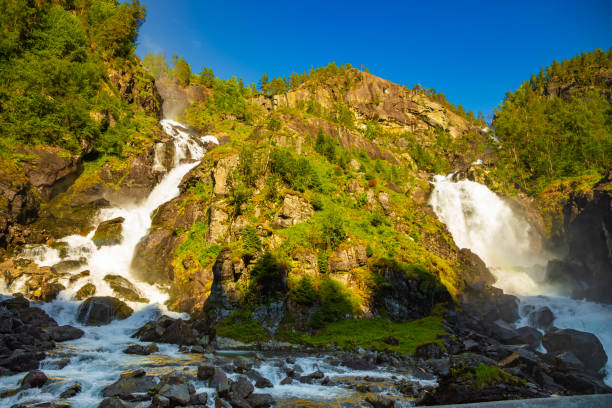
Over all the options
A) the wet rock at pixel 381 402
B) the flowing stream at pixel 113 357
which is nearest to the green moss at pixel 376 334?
the flowing stream at pixel 113 357

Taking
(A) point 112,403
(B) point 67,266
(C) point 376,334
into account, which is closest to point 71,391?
(A) point 112,403

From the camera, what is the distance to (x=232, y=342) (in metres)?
20.0

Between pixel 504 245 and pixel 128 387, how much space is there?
4927 cm

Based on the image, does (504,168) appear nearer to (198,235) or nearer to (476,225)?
(476,225)

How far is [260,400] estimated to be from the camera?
1053 centimetres

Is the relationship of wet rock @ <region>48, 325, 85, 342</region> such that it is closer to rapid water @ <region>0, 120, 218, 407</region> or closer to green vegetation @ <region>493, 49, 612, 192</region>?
rapid water @ <region>0, 120, 218, 407</region>

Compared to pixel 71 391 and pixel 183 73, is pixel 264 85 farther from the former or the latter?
pixel 71 391

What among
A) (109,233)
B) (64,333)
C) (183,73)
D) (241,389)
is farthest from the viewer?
(183,73)

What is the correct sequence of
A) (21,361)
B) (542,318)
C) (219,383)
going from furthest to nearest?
(542,318)
(21,361)
(219,383)

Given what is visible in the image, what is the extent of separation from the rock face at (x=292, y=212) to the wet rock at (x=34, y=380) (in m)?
19.3

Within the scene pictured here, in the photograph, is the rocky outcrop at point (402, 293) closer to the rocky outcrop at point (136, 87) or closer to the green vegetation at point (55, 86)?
the green vegetation at point (55, 86)

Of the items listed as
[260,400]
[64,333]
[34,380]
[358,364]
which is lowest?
[358,364]

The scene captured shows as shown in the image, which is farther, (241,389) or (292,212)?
(292,212)

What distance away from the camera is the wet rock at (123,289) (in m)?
25.6
